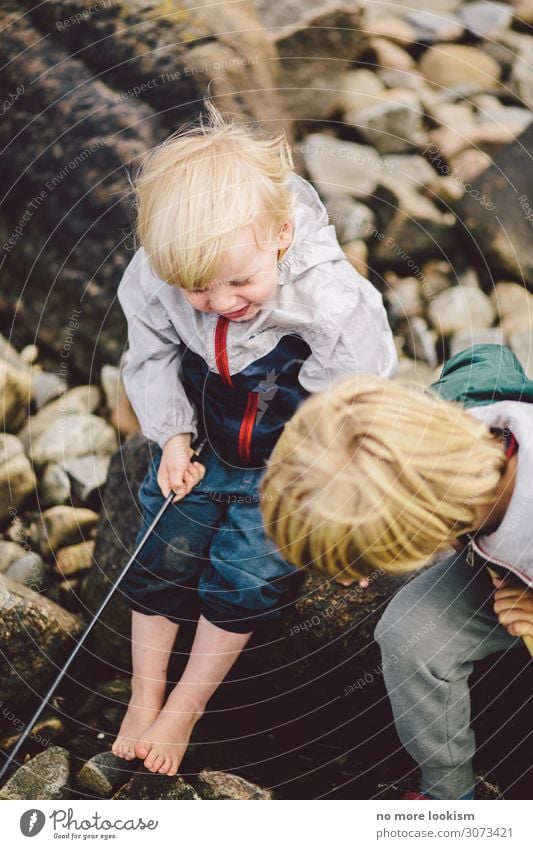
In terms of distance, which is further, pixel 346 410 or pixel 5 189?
pixel 5 189

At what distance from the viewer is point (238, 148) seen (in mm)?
797

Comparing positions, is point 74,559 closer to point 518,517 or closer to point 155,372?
point 155,372

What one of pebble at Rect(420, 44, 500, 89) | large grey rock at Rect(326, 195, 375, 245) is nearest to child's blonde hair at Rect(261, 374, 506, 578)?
large grey rock at Rect(326, 195, 375, 245)

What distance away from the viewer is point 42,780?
882 millimetres

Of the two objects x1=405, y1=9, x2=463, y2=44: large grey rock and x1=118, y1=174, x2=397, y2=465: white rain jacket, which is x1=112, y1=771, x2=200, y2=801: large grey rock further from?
x1=405, y1=9, x2=463, y2=44: large grey rock

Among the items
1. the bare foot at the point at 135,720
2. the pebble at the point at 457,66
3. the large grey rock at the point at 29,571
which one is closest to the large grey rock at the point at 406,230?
the pebble at the point at 457,66

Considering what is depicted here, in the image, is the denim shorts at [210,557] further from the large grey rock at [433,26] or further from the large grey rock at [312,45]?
the large grey rock at [433,26]

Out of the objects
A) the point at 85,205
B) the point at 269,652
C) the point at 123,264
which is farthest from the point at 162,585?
the point at 85,205

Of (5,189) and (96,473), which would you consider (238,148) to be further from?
(5,189)

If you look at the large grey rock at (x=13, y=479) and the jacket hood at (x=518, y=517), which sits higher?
the large grey rock at (x=13, y=479)

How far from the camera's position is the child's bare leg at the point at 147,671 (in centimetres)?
91

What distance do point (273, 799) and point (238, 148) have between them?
649 millimetres

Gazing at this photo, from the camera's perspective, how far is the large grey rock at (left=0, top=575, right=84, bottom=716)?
951 millimetres

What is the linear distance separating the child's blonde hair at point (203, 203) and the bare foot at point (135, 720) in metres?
0.45
